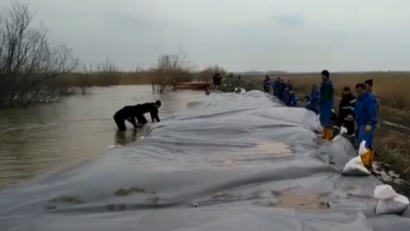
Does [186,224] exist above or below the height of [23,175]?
above

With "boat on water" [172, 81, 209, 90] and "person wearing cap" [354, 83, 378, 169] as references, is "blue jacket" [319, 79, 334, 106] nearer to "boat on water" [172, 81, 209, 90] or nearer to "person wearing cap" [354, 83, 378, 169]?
"person wearing cap" [354, 83, 378, 169]

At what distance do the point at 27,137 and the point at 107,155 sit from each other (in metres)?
7.02

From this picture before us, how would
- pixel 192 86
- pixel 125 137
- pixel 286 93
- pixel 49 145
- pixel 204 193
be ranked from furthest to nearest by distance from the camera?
pixel 192 86
pixel 286 93
pixel 125 137
pixel 49 145
pixel 204 193

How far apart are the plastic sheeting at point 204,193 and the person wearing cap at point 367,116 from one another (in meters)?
0.30

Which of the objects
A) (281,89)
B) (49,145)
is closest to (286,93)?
(281,89)

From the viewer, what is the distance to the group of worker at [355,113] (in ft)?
22.6

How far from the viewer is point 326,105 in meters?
8.98

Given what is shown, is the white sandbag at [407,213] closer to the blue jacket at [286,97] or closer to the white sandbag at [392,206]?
the white sandbag at [392,206]

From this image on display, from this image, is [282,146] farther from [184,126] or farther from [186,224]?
[186,224]

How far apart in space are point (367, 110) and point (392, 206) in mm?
3586

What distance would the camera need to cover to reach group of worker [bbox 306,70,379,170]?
6879mm

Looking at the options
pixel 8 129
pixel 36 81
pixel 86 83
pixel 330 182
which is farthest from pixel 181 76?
pixel 330 182

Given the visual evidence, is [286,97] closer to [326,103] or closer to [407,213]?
[326,103]

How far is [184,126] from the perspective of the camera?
30.0ft
